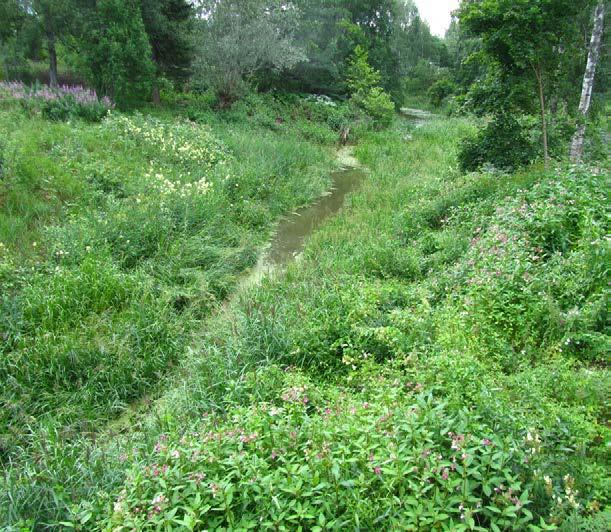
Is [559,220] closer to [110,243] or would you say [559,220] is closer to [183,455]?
[183,455]

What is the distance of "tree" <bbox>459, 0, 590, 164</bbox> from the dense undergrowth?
1790 mm

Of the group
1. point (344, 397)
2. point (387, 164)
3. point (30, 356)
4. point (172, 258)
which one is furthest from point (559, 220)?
point (387, 164)

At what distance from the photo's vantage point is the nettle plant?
7.55 feet

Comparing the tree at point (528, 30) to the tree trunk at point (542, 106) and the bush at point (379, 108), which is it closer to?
the tree trunk at point (542, 106)

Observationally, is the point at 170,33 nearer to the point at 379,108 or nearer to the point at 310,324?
the point at 379,108

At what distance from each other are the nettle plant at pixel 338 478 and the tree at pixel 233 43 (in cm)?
1641

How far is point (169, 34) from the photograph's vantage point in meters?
15.9

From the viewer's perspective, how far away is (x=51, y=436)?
3775 millimetres

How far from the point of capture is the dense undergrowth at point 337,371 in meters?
2.45

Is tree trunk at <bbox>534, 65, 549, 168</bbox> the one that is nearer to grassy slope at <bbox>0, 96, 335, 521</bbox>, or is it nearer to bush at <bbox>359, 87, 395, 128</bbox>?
grassy slope at <bbox>0, 96, 335, 521</bbox>

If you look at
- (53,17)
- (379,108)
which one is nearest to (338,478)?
(53,17)

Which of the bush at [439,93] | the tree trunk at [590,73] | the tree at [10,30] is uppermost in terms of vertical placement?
the bush at [439,93]

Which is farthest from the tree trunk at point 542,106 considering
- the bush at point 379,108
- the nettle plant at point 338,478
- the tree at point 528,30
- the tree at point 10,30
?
the tree at point 10,30

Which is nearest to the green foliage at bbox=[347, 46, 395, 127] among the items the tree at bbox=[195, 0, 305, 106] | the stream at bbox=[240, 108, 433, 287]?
the tree at bbox=[195, 0, 305, 106]
